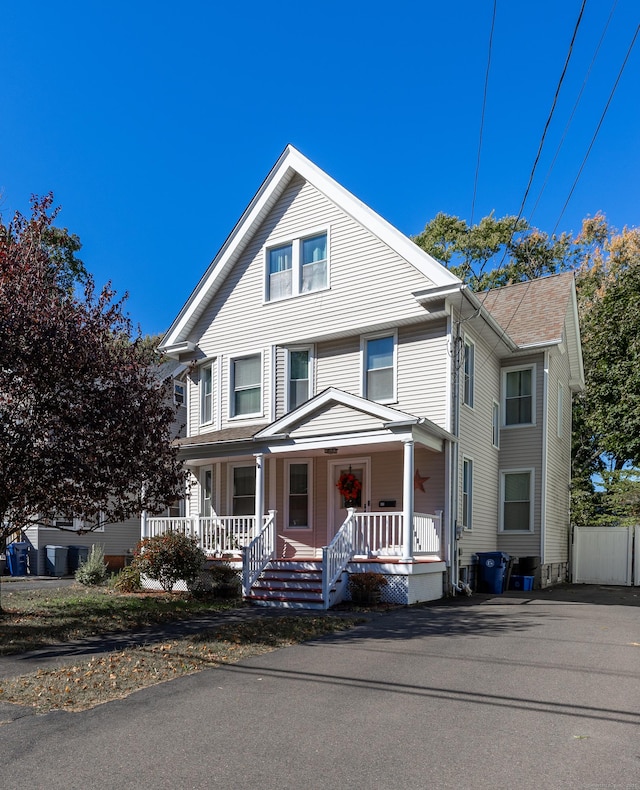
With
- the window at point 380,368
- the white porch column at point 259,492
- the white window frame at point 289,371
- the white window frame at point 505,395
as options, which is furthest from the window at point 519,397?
the white porch column at point 259,492

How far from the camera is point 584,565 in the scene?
22.6 m

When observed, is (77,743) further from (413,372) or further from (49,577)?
(49,577)

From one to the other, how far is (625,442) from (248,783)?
24753mm

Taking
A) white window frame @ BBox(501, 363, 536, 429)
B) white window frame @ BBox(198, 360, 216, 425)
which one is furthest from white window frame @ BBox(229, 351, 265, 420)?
white window frame @ BBox(501, 363, 536, 429)

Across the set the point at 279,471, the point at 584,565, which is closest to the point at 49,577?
the point at 279,471

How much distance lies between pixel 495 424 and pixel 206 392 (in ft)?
28.0

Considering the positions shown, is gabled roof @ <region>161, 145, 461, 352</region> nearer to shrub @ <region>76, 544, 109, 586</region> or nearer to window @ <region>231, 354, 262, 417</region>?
window @ <region>231, 354, 262, 417</region>

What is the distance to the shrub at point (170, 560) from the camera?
15.5m

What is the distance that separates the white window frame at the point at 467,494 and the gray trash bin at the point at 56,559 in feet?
45.1

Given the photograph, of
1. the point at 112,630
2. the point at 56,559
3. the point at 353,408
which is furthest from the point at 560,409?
the point at 56,559

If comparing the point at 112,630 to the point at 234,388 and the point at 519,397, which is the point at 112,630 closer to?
the point at 234,388

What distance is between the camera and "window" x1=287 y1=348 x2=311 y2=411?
18156 millimetres

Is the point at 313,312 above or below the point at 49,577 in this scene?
above

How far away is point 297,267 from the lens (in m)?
18.3
